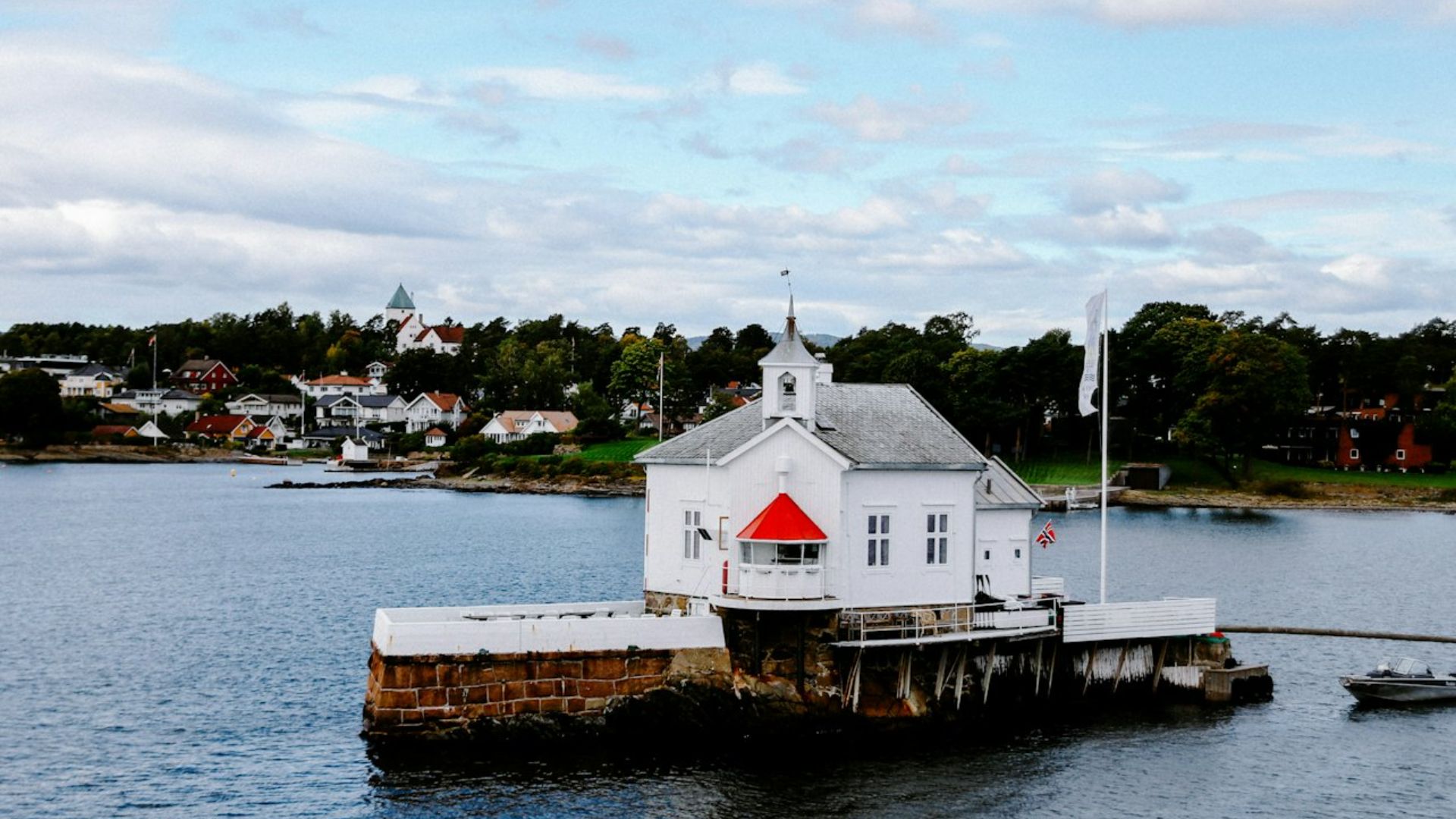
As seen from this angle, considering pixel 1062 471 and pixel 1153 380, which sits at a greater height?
pixel 1153 380

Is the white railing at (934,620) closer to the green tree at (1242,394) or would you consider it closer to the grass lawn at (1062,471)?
the grass lawn at (1062,471)

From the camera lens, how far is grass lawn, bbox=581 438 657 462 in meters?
147

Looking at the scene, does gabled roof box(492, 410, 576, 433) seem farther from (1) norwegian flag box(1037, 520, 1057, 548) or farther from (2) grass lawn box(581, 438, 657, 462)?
(1) norwegian flag box(1037, 520, 1057, 548)

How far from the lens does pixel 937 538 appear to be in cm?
3628

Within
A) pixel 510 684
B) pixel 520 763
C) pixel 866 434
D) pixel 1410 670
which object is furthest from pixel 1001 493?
pixel 520 763

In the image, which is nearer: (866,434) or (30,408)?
(866,434)

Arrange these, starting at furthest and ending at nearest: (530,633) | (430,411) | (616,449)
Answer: (430,411) → (616,449) → (530,633)

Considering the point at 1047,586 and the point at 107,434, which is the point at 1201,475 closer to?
the point at 1047,586

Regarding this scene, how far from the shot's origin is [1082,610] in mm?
37531

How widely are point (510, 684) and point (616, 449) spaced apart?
118782 mm

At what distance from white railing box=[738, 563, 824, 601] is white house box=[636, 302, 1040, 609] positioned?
0.08ft

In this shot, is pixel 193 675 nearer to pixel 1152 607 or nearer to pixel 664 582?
pixel 664 582

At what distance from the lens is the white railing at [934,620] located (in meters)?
34.8

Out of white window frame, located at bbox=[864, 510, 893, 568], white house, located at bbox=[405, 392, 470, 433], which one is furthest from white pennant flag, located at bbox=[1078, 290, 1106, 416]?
white house, located at bbox=[405, 392, 470, 433]
